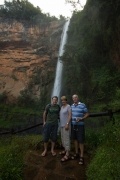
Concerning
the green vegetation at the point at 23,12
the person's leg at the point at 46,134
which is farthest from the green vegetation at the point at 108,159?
the green vegetation at the point at 23,12

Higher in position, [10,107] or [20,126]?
[10,107]

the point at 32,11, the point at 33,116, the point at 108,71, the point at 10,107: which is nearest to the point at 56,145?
the point at 108,71

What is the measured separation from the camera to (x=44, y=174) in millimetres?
2861

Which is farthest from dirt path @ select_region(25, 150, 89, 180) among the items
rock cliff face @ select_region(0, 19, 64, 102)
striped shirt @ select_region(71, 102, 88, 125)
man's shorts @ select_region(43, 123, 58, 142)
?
rock cliff face @ select_region(0, 19, 64, 102)

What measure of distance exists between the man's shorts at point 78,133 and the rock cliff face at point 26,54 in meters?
18.7

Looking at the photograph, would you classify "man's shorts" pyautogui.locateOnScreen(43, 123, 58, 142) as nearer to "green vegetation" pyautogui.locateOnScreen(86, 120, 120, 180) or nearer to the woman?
the woman

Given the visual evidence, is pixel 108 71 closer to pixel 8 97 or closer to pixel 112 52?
pixel 112 52

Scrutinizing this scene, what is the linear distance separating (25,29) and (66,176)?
23.7 m

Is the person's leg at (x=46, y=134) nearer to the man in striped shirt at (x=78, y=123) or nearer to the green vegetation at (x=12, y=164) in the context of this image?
the green vegetation at (x=12, y=164)

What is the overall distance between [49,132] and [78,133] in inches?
27.5

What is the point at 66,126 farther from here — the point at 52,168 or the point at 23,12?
the point at 23,12

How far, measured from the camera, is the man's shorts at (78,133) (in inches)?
135

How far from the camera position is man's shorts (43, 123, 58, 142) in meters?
3.74

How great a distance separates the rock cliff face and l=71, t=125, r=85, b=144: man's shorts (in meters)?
18.7
